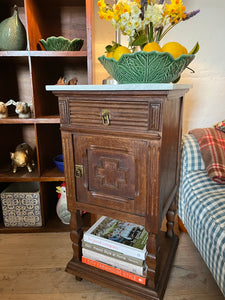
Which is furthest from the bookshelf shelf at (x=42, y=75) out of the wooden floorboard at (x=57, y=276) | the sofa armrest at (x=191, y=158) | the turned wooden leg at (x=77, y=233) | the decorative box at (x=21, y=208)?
the sofa armrest at (x=191, y=158)

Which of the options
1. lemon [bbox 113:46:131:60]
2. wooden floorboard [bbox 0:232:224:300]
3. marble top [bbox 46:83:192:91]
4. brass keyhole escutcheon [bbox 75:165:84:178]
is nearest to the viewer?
marble top [bbox 46:83:192:91]

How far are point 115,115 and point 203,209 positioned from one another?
0.59m

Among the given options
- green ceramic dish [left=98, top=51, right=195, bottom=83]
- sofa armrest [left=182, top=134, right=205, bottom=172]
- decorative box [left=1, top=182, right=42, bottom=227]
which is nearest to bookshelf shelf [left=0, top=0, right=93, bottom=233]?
decorative box [left=1, top=182, right=42, bottom=227]

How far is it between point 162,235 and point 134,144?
29.9 inches

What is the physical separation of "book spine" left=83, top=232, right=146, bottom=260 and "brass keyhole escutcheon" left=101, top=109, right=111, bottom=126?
55 centimetres

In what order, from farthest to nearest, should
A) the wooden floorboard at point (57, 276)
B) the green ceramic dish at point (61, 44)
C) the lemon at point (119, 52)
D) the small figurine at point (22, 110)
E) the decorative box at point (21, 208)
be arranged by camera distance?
the decorative box at point (21, 208) → the small figurine at point (22, 110) → the green ceramic dish at point (61, 44) → the wooden floorboard at point (57, 276) → the lemon at point (119, 52)

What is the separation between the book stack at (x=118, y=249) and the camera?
3.33 ft

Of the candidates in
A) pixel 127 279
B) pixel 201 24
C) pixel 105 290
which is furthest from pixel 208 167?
pixel 201 24

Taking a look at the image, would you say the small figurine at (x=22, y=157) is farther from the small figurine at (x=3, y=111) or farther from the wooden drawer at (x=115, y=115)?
the wooden drawer at (x=115, y=115)

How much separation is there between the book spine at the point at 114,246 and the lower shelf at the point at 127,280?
0.30 ft

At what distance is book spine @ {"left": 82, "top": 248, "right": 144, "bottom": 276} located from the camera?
1.02 metres

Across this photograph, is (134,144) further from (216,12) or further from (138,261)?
(216,12)

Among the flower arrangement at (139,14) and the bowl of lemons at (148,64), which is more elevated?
the flower arrangement at (139,14)

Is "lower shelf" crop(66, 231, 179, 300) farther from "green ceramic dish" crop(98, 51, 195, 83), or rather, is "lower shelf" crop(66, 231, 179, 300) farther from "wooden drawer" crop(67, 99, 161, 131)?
"green ceramic dish" crop(98, 51, 195, 83)
